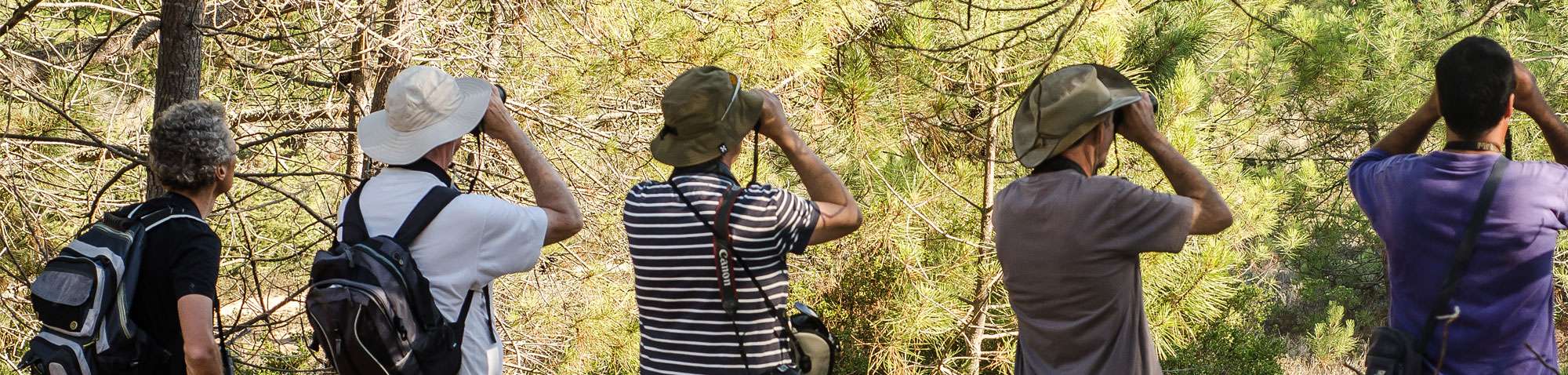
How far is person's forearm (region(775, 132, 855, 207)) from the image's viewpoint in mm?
2172

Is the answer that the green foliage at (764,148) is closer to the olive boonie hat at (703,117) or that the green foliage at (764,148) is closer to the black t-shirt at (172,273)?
the black t-shirt at (172,273)

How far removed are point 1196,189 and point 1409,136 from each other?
0.51 meters

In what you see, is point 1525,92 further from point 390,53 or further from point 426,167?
point 390,53

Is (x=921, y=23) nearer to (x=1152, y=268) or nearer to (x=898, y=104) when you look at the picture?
(x=898, y=104)

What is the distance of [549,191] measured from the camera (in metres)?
2.16

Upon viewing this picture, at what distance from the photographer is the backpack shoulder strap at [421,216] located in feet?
6.45

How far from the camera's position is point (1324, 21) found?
8766 millimetres

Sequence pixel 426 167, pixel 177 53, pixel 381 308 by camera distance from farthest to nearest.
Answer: pixel 177 53 < pixel 426 167 < pixel 381 308

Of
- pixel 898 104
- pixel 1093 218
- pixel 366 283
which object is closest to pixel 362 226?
pixel 366 283

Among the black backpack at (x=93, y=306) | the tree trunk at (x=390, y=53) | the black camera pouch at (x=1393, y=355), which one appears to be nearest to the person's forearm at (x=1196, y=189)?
the black camera pouch at (x=1393, y=355)

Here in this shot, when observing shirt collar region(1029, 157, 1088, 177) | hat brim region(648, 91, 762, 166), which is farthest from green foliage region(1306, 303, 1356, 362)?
hat brim region(648, 91, 762, 166)

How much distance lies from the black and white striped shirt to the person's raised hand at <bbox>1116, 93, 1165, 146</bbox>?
0.56 m

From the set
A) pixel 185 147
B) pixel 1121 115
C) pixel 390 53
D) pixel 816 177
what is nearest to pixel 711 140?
pixel 816 177

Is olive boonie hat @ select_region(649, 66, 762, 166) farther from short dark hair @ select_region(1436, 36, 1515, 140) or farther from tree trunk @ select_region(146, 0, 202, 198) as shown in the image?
tree trunk @ select_region(146, 0, 202, 198)
